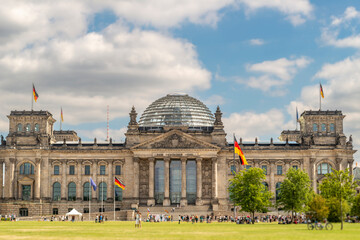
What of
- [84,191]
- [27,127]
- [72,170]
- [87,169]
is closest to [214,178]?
[87,169]

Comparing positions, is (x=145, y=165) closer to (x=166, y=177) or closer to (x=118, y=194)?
(x=166, y=177)

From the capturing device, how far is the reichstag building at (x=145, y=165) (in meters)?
133

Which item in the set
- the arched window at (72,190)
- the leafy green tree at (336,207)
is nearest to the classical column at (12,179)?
the arched window at (72,190)

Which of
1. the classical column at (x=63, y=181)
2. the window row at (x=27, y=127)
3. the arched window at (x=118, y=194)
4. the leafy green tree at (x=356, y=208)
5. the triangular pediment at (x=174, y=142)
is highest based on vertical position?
the window row at (x=27, y=127)

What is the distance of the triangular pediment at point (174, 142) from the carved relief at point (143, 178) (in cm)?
458

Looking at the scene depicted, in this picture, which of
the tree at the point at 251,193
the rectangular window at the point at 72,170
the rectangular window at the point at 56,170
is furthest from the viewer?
the rectangular window at the point at 56,170

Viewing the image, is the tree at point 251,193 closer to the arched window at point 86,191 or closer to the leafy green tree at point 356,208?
the leafy green tree at point 356,208

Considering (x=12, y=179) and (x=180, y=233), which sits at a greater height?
(x=12, y=179)

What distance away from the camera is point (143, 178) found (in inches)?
5325

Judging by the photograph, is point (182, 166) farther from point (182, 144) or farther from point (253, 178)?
point (253, 178)

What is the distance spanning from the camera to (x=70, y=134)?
522ft

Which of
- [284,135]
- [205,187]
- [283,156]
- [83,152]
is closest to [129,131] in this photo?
[83,152]

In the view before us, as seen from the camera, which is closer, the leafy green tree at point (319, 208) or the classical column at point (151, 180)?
the leafy green tree at point (319, 208)

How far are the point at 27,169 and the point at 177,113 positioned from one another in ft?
123
